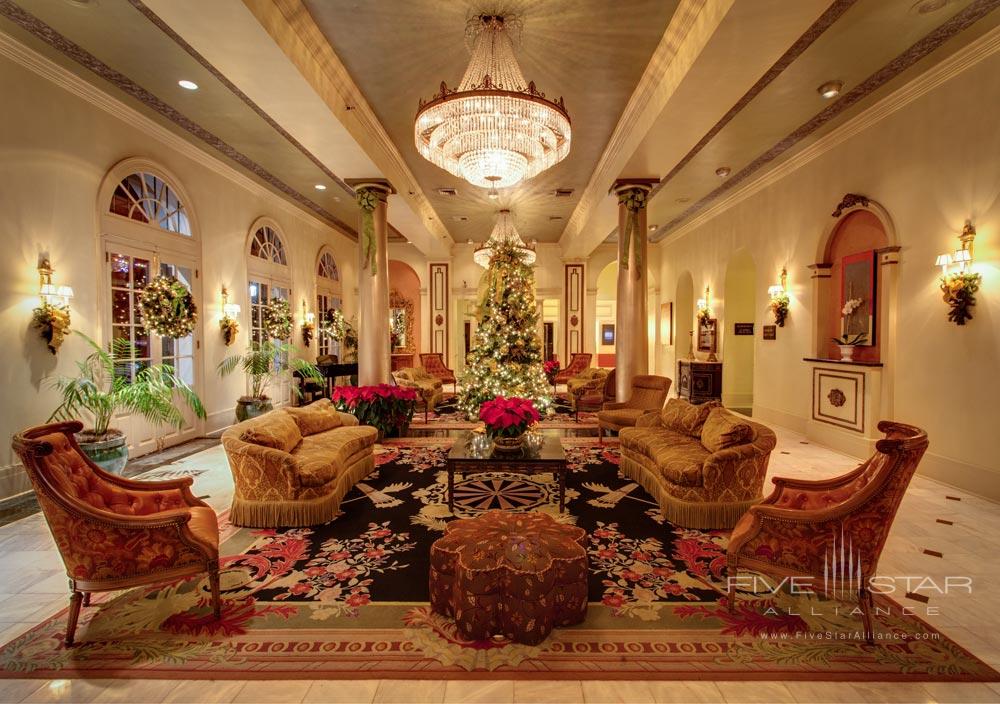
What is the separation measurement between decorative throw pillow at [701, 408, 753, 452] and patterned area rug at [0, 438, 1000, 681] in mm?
788

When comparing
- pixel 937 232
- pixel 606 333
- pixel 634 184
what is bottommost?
pixel 606 333

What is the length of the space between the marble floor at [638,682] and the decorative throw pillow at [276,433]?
143 cm

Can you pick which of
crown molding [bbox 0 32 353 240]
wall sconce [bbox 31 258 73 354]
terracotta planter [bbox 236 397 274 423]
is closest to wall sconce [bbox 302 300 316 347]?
crown molding [bbox 0 32 353 240]

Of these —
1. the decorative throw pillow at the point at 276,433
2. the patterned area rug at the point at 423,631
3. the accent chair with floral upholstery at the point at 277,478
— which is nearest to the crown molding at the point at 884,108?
the patterned area rug at the point at 423,631

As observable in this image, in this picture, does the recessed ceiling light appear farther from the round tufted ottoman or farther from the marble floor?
the round tufted ottoman

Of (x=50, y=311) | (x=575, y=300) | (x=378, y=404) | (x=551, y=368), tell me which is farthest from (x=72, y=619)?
(x=575, y=300)

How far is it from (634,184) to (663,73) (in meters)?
2.47

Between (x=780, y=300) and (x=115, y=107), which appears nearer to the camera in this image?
(x=115, y=107)

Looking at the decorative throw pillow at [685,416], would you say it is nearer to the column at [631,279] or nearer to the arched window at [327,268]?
the column at [631,279]

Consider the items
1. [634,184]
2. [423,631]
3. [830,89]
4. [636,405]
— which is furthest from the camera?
[634,184]

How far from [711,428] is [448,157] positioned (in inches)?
138

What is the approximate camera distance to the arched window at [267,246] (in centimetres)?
872

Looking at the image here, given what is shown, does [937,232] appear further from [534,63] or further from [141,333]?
[141,333]

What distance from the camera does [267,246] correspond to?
30.0 feet
